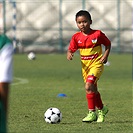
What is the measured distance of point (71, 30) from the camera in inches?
1446

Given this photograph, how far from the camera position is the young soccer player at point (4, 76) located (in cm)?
509

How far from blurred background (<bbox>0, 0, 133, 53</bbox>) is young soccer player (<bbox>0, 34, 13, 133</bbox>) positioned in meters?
31.2

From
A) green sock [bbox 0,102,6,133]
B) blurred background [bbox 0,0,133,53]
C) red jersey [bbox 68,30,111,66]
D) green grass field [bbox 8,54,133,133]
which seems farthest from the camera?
blurred background [bbox 0,0,133,53]

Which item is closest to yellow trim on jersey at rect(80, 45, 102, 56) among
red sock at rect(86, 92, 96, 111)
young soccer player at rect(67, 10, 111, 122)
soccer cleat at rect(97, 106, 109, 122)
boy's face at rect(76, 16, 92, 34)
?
young soccer player at rect(67, 10, 111, 122)

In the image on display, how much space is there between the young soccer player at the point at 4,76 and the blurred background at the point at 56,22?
102 feet

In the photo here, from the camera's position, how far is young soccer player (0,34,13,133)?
509 cm

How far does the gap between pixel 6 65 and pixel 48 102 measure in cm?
811

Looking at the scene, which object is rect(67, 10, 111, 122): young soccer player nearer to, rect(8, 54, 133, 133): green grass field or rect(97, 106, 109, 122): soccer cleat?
rect(97, 106, 109, 122): soccer cleat

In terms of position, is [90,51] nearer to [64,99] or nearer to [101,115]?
[101,115]

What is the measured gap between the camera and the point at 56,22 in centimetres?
A: 3694

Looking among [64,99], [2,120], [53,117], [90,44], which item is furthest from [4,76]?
[64,99]

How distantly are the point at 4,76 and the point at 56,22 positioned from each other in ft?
105

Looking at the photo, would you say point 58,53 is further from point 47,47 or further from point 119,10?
point 119,10

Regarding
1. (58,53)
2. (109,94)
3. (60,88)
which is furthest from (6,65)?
(58,53)
